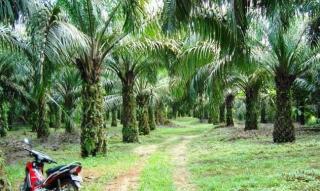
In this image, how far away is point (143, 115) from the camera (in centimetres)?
3281

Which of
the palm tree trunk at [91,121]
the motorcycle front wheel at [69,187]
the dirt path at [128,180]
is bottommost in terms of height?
the dirt path at [128,180]

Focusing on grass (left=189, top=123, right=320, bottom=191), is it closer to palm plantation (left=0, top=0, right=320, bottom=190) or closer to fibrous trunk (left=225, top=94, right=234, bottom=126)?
palm plantation (left=0, top=0, right=320, bottom=190)

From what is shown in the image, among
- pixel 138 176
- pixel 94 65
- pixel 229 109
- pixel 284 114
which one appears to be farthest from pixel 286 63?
pixel 229 109

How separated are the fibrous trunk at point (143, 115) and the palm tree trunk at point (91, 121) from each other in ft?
46.5

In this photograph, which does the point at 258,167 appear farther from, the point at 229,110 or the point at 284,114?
the point at 229,110

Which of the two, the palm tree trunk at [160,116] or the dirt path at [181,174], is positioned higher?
the palm tree trunk at [160,116]

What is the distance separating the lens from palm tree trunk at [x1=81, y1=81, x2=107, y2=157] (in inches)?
706

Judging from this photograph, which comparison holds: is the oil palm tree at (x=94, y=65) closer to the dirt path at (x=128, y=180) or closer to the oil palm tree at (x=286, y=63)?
the dirt path at (x=128, y=180)

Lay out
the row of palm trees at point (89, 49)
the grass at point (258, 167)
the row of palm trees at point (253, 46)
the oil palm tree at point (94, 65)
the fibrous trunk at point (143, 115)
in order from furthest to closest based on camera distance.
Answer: the fibrous trunk at point (143, 115)
the oil palm tree at point (94, 65)
the row of palm trees at point (89, 49)
the row of palm trees at point (253, 46)
the grass at point (258, 167)

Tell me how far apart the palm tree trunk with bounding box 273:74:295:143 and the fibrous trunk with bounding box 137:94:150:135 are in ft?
45.0

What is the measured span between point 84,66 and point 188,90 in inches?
152

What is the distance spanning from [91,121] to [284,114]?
7396 millimetres

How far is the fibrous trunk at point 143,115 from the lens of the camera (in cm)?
3238

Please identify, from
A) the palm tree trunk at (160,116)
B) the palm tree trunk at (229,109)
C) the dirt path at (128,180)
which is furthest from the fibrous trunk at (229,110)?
the dirt path at (128,180)
